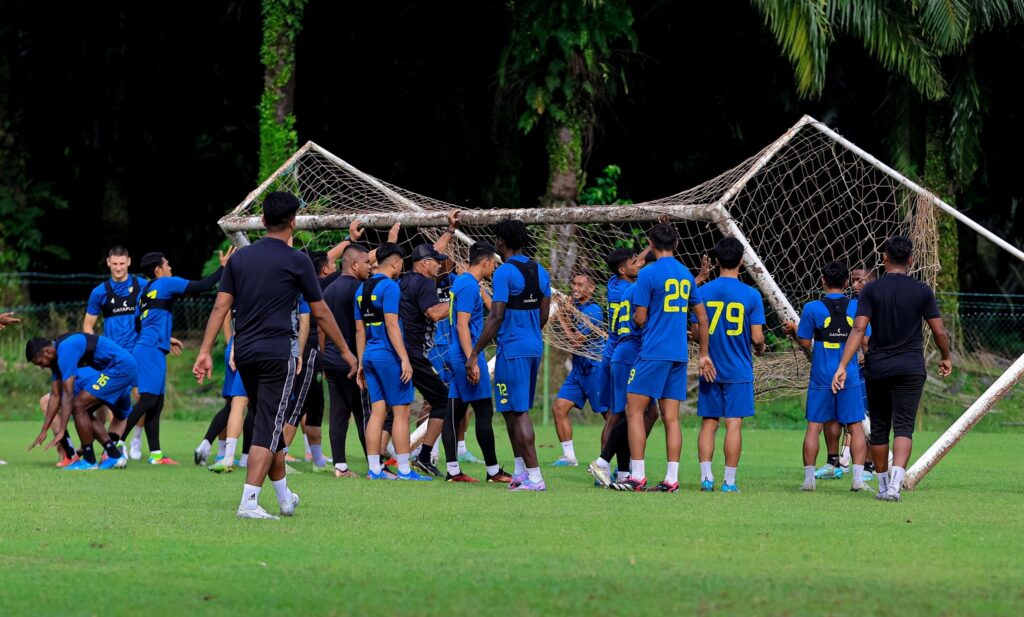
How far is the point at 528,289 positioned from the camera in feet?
35.9

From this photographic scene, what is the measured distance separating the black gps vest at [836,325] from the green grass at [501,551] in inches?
48.3

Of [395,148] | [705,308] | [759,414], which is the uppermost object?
[395,148]

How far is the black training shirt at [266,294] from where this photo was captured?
8.52 m

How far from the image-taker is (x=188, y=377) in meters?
24.4

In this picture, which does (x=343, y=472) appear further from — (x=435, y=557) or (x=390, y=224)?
(x=435, y=557)

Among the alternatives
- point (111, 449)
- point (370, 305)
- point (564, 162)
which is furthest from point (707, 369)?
point (564, 162)

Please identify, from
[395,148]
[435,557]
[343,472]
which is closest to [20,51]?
[395,148]

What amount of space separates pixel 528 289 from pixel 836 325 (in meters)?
2.65

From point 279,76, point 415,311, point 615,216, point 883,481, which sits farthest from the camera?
point 279,76

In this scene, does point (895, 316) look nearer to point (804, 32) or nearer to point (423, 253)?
point (423, 253)

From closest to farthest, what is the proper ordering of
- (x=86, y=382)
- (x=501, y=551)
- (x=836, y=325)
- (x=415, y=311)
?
1. (x=501, y=551)
2. (x=836, y=325)
3. (x=415, y=311)
4. (x=86, y=382)

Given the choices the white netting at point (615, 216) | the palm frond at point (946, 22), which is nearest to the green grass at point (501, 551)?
the white netting at point (615, 216)

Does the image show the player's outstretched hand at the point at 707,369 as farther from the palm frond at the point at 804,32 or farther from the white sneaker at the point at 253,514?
the palm frond at the point at 804,32

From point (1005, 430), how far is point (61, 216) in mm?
18735
